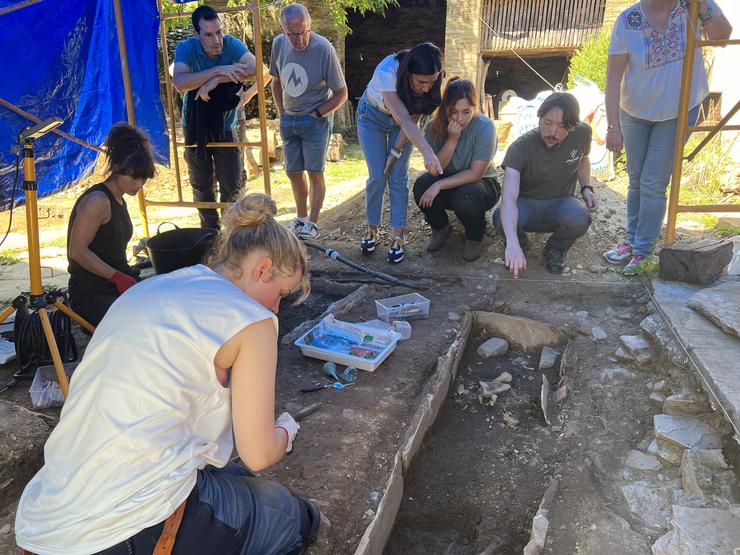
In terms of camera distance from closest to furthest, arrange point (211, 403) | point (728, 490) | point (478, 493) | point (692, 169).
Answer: point (211, 403)
point (728, 490)
point (478, 493)
point (692, 169)

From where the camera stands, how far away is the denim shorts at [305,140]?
4703 mm

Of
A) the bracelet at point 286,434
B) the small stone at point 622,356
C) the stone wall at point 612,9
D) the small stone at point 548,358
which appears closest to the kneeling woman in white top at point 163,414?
the bracelet at point 286,434

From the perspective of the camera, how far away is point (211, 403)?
1472 mm

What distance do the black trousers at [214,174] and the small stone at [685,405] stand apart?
12.0 feet

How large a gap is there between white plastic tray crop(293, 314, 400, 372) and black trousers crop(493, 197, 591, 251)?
162 centimetres

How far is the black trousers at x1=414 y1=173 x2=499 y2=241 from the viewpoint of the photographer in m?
4.36

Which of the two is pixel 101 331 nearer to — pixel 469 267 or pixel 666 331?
pixel 666 331

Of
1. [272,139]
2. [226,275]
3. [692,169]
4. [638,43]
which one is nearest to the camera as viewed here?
[226,275]

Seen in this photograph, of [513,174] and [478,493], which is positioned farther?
[513,174]

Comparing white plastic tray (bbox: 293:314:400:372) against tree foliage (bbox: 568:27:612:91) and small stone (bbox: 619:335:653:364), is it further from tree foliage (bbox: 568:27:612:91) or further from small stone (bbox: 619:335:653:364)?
tree foliage (bbox: 568:27:612:91)

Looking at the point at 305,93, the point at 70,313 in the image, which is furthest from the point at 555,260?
the point at 70,313

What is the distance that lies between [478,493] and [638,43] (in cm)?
309

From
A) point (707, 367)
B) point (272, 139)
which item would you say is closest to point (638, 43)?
point (707, 367)

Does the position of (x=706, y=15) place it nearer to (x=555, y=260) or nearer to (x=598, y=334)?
(x=555, y=260)
